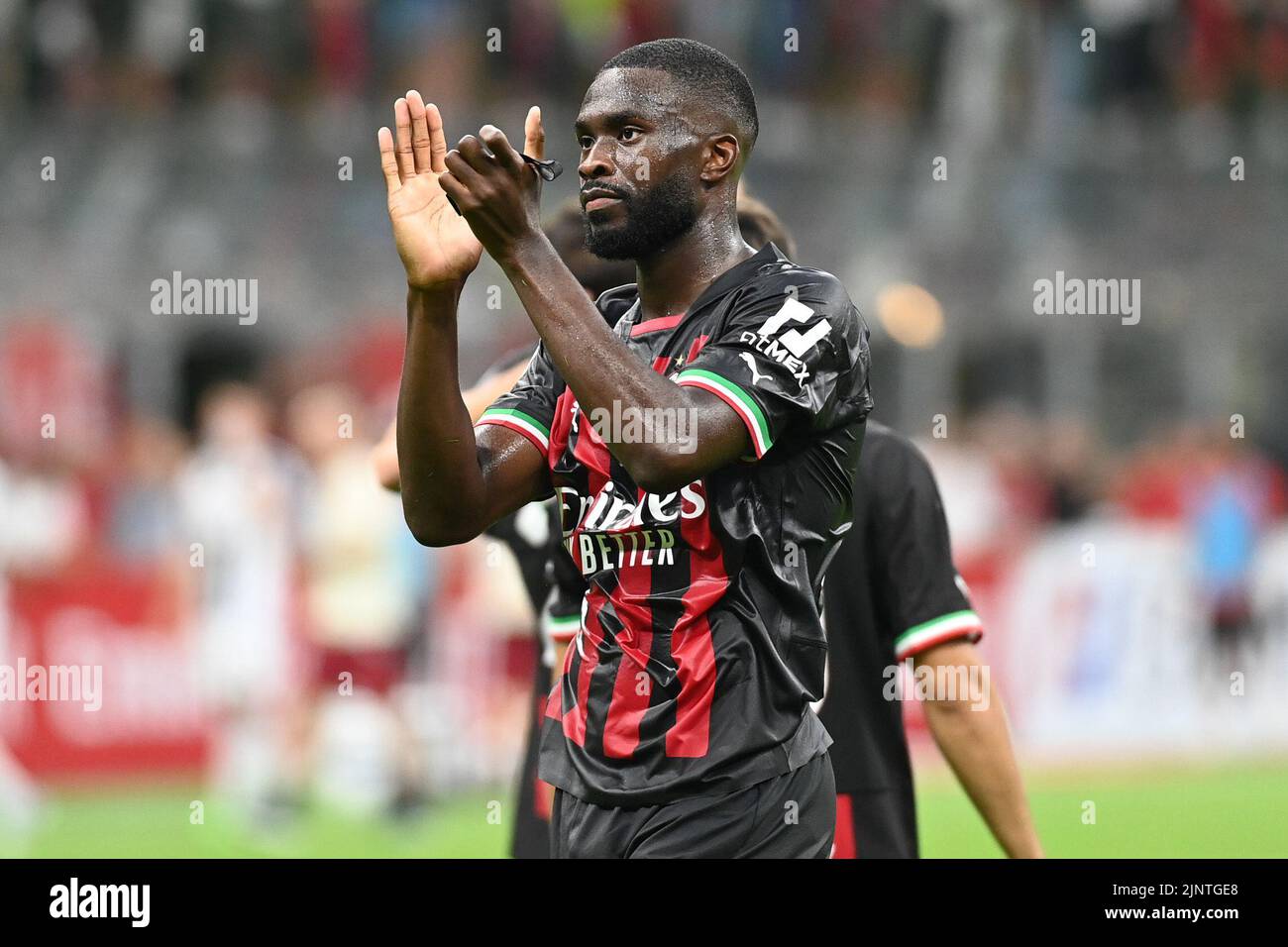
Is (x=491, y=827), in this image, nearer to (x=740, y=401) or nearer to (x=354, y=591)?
(x=354, y=591)

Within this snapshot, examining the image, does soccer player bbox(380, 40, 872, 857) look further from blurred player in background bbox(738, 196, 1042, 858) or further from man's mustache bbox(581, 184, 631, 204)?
blurred player in background bbox(738, 196, 1042, 858)

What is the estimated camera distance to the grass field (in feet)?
31.5

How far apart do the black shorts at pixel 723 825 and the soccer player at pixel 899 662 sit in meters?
1.23

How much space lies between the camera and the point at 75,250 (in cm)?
1342

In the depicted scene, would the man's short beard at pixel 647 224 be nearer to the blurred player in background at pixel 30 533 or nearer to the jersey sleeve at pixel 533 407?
the jersey sleeve at pixel 533 407

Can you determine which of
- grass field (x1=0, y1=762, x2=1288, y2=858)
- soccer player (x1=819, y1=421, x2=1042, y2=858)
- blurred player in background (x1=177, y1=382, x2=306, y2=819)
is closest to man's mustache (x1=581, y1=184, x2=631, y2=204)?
soccer player (x1=819, y1=421, x2=1042, y2=858)

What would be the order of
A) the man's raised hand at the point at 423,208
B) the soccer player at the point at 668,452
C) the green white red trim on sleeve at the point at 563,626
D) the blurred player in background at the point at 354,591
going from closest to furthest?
the soccer player at the point at 668,452
the man's raised hand at the point at 423,208
the green white red trim on sleeve at the point at 563,626
the blurred player in background at the point at 354,591

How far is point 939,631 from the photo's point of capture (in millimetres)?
4508

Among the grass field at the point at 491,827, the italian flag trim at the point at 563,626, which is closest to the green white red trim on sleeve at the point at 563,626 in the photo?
the italian flag trim at the point at 563,626

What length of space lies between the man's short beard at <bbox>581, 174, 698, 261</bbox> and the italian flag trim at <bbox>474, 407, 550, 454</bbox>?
37 centimetres

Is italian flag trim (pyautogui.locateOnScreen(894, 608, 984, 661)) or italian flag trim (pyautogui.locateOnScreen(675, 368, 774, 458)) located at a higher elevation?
italian flag trim (pyautogui.locateOnScreen(675, 368, 774, 458))

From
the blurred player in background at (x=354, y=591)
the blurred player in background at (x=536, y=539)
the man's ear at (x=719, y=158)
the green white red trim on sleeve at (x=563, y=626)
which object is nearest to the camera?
the man's ear at (x=719, y=158)

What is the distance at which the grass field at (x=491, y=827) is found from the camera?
961cm

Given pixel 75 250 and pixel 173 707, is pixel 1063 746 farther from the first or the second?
pixel 75 250
